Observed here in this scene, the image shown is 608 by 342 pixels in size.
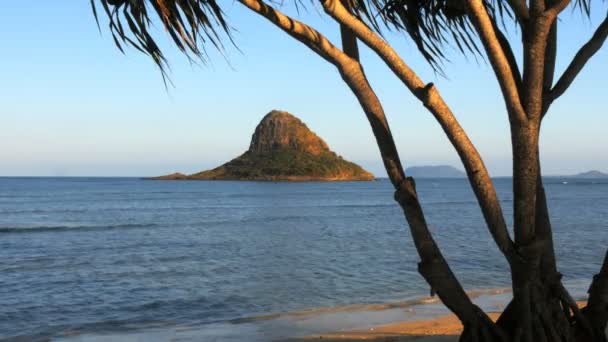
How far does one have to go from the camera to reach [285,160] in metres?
167

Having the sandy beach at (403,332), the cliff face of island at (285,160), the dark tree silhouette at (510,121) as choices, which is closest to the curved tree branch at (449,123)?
the dark tree silhouette at (510,121)

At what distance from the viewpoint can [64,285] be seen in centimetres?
1377

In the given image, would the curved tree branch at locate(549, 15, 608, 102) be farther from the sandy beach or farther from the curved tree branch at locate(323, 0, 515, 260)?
the sandy beach

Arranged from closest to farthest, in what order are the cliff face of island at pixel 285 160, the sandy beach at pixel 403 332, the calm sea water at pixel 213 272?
1. the sandy beach at pixel 403 332
2. the calm sea water at pixel 213 272
3. the cliff face of island at pixel 285 160

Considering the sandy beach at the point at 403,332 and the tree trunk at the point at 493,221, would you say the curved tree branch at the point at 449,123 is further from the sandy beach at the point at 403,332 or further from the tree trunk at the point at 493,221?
the sandy beach at the point at 403,332

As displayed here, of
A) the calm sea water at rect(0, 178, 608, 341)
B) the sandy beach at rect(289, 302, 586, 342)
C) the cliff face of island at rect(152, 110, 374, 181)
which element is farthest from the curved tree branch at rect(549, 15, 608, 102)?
the cliff face of island at rect(152, 110, 374, 181)

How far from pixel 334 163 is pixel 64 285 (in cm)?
15956

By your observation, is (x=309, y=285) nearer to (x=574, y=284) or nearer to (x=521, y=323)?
(x=574, y=284)

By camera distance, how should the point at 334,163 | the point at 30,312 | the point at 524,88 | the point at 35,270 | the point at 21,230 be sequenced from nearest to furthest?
1. the point at 524,88
2. the point at 30,312
3. the point at 35,270
4. the point at 21,230
5. the point at 334,163

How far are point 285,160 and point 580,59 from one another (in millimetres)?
162784

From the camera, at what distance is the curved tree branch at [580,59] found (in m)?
4.08

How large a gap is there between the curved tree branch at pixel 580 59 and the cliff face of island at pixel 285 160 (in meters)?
155

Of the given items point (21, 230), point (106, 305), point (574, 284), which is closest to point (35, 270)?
point (106, 305)

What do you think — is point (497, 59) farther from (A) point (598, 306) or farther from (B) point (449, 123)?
(A) point (598, 306)
